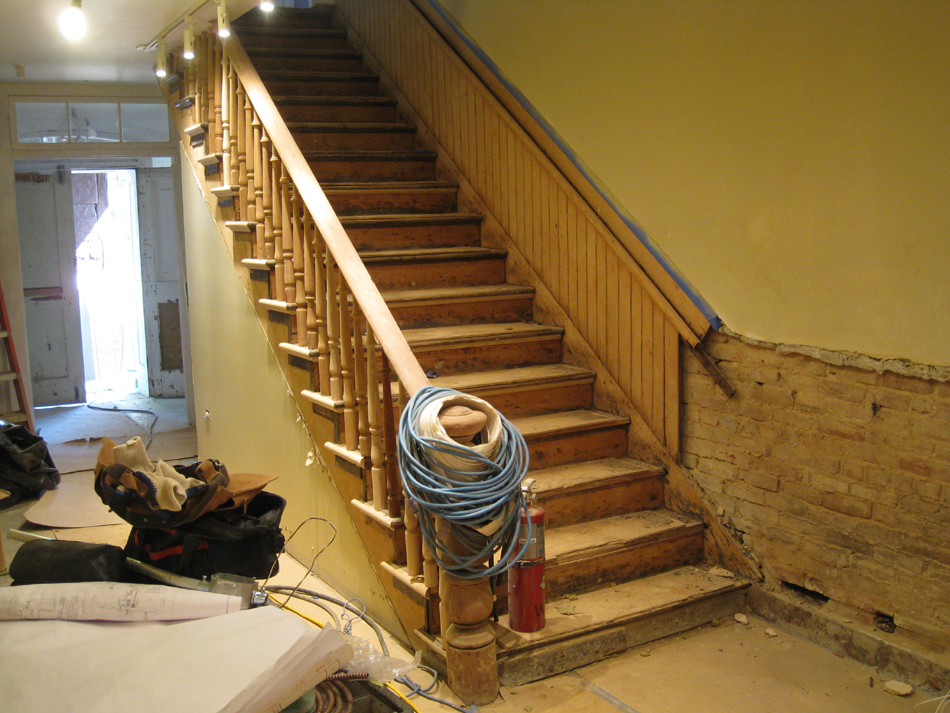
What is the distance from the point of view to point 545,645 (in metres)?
2.74

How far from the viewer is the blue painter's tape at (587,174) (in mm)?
3240

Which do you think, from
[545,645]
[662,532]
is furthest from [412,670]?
[662,532]

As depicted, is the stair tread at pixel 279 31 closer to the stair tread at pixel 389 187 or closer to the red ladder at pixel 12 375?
the stair tread at pixel 389 187

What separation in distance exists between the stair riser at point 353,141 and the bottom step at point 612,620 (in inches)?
119

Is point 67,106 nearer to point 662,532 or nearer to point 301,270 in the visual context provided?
point 301,270

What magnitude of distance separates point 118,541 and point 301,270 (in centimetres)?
195

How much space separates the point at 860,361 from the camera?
2.76m

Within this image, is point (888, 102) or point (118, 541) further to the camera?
point (118, 541)

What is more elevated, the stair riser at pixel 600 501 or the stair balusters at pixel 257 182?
the stair balusters at pixel 257 182

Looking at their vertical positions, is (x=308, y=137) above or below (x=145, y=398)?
above

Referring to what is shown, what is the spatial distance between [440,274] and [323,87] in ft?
6.04

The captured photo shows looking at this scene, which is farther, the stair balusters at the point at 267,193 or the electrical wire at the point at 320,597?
the stair balusters at the point at 267,193

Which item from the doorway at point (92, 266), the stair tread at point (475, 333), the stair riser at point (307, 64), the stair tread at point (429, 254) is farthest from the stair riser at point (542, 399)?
the doorway at point (92, 266)

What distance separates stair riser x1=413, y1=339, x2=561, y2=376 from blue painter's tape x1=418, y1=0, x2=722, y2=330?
0.74 meters
